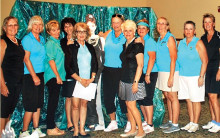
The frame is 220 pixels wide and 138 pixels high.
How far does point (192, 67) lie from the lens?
3.52 metres

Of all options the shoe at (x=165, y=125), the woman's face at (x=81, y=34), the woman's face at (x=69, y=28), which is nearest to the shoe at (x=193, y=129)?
the shoe at (x=165, y=125)

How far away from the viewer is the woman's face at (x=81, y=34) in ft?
10.8

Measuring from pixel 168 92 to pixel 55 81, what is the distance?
4.81 ft

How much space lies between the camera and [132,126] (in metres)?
3.50

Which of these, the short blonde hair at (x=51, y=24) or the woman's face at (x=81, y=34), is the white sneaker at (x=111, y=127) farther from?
the short blonde hair at (x=51, y=24)

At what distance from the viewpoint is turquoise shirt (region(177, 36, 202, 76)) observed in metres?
3.50

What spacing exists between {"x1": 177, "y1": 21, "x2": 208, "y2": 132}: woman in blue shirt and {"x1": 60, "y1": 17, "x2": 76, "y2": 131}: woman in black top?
1.39m

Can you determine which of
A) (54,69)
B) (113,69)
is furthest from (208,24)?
(54,69)

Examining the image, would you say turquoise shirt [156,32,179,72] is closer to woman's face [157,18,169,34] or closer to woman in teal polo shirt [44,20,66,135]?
woman's face [157,18,169,34]

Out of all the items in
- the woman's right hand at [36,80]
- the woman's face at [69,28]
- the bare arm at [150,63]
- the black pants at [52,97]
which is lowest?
the black pants at [52,97]

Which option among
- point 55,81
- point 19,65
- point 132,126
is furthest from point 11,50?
point 132,126

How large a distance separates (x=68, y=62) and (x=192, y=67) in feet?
5.06

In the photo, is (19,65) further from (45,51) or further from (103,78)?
(103,78)

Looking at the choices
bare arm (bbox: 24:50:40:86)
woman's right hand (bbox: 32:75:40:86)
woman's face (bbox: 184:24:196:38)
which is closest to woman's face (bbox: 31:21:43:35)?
bare arm (bbox: 24:50:40:86)
